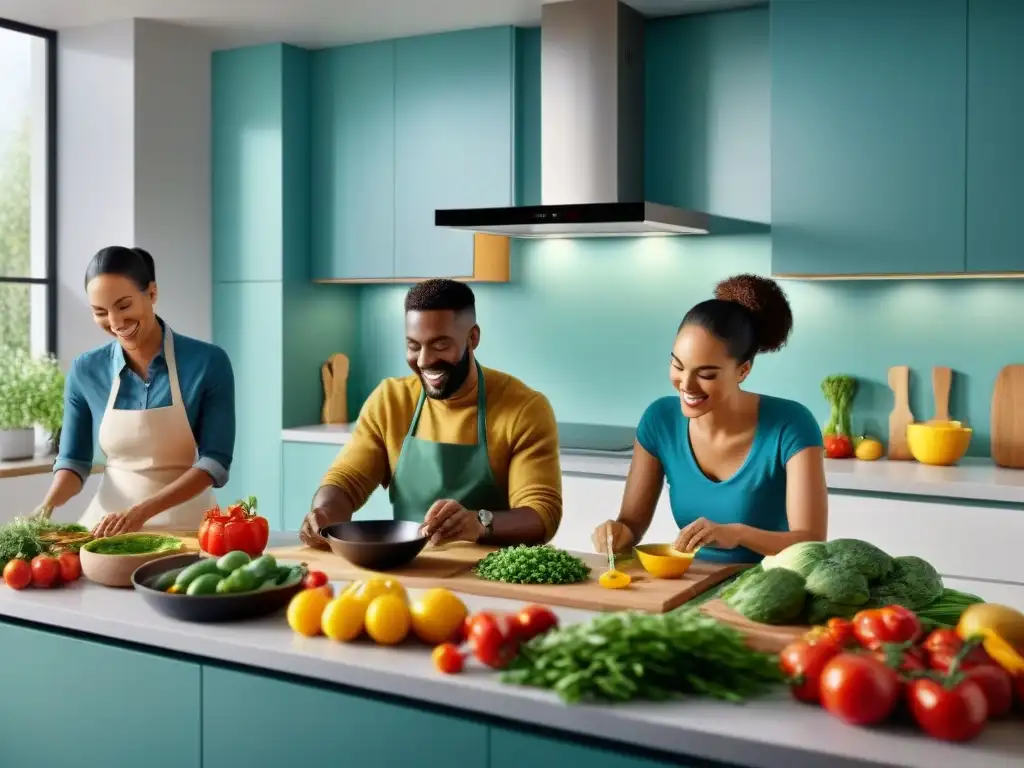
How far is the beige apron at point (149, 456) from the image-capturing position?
2.91 meters

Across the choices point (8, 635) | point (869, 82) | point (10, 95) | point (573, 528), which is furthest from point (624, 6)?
point (8, 635)

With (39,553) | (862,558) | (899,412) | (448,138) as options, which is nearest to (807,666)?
(862,558)

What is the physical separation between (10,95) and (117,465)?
8.10 feet

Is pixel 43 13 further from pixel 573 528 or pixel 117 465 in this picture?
pixel 573 528

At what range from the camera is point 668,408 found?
2629mm

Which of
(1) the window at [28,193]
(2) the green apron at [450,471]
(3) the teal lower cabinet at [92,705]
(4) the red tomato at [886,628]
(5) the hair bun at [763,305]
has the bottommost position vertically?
(3) the teal lower cabinet at [92,705]

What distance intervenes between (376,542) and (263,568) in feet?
1.12

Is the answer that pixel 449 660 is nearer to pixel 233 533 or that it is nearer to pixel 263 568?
pixel 263 568

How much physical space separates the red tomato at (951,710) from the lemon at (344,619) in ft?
2.80

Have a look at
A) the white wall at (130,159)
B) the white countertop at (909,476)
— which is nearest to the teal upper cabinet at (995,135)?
the white countertop at (909,476)

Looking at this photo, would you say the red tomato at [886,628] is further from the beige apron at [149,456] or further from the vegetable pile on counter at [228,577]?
the beige apron at [149,456]

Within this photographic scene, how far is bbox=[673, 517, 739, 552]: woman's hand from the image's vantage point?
221cm

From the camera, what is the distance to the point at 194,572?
6.50 ft

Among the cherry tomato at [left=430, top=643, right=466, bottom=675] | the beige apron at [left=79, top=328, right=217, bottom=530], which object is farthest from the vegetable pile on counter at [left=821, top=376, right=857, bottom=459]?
the cherry tomato at [left=430, top=643, right=466, bottom=675]
